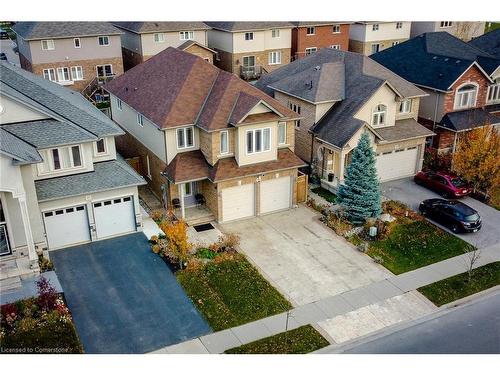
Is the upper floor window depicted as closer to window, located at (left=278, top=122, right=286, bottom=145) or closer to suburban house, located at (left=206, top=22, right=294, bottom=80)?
window, located at (left=278, top=122, right=286, bottom=145)

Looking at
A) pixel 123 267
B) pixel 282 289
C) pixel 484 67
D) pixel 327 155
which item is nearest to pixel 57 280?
pixel 123 267

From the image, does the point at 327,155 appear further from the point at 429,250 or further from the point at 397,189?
the point at 429,250

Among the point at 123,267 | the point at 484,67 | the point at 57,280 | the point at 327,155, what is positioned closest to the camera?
the point at 57,280

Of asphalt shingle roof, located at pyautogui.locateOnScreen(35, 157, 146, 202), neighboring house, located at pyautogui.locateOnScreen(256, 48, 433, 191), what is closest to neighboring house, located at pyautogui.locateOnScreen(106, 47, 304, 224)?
asphalt shingle roof, located at pyautogui.locateOnScreen(35, 157, 146, 202)

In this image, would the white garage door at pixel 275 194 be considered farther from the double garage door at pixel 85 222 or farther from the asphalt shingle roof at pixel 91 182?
the double garage door at pixel 85 222

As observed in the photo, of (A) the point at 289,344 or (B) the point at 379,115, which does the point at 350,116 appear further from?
(A) the point at 289,344

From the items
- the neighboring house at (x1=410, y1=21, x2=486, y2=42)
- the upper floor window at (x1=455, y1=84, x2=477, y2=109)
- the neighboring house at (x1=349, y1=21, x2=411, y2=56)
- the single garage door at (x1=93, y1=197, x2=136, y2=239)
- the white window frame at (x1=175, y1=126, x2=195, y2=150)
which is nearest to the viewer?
the single garage door at (x1=93, y1=197, x2=136, y2=239)

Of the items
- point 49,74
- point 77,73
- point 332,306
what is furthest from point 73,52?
point 332,306
